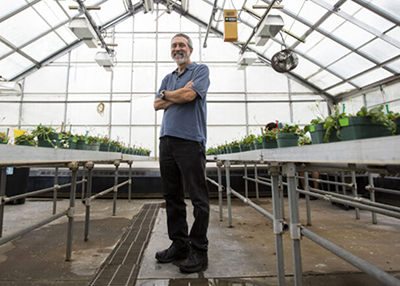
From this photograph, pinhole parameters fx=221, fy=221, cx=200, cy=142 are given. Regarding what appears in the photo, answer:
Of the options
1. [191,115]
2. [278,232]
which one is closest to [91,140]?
[191,115]

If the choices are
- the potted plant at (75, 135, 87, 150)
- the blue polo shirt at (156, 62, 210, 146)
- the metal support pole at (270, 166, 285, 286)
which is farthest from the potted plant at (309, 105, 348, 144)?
the potted plant at (75, 135, 87, 150)

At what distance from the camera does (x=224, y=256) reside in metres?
1.64

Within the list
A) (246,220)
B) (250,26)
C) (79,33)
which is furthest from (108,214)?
(250,26)

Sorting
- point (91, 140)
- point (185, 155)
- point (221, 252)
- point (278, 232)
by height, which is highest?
point (91, 140)

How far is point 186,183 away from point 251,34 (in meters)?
5.25

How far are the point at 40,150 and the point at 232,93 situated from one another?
24.8 ft

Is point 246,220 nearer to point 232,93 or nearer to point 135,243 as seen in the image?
point 135,243

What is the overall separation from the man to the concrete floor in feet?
0.47

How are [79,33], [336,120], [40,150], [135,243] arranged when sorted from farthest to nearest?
[79,33], [135,243], [40,150], [336,120]

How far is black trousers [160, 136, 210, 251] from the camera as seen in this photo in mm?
1398

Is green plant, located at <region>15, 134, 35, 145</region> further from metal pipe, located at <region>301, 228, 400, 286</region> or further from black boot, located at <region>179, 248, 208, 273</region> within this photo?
metal pipe, located at <region>301, 228, 400, 286</region>

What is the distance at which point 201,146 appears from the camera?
145cm

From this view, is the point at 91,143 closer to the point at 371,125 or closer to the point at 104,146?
the point at 104,146

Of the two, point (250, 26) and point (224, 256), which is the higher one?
point (250, 26)
